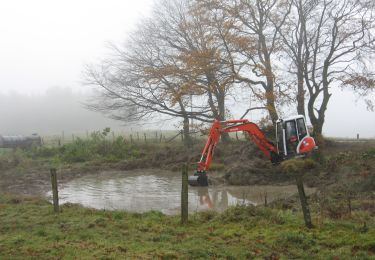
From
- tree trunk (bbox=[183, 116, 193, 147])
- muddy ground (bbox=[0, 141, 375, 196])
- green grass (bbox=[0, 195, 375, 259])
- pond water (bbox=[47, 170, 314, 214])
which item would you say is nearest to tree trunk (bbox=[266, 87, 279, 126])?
muddy ground (bbox=[0, 141, 375, 196])

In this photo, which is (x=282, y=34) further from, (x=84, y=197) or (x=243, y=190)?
(x=84, y=197)

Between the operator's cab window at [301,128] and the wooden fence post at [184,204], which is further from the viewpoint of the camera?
the operator's cab window at [301,128]

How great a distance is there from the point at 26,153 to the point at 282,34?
1924 centimetres

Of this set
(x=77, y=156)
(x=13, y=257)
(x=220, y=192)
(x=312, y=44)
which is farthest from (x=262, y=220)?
(x=77, y=156)

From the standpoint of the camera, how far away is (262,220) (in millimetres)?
9281

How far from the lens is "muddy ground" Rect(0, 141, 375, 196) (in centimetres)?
1748

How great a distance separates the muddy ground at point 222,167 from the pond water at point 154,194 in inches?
39.7

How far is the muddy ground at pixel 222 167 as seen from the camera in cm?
1748

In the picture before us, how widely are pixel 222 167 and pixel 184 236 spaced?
14.7 meters

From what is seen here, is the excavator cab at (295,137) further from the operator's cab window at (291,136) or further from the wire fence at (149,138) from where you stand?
the wire fence at (149,138)

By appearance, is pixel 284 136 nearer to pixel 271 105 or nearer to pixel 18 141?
pixel 271 105

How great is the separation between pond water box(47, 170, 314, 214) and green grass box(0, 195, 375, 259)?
9.71 ft

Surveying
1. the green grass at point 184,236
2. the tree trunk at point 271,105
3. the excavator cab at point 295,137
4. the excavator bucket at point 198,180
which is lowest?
the green grass at point 184,236

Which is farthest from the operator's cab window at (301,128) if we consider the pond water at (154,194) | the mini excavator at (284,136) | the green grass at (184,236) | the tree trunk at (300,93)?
the green grass at (184,236)
